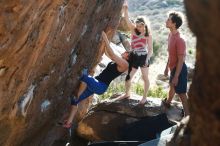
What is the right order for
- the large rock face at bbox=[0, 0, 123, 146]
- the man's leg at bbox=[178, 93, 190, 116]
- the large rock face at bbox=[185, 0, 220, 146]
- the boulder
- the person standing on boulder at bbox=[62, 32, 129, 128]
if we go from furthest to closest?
the boulder < the man's leg at bbox=[178, 93, 190, 116] < the person standing on boulder at bbox=[62, 32, 129, 128] < the large rock face at bbox=[0, 0, 123, 146] < the large rock face at bbox=[185, 0, 220, 146]

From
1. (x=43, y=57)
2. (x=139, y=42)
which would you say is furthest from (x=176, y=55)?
(x=43, y=57)

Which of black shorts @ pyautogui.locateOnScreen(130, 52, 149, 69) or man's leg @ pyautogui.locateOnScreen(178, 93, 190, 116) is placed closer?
black shorts @ pyautogui.locateOnScreen(130, 52, 149, 69)

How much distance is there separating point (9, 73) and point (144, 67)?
14.1 ft

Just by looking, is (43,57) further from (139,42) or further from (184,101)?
(184,101)

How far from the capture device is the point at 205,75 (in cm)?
489

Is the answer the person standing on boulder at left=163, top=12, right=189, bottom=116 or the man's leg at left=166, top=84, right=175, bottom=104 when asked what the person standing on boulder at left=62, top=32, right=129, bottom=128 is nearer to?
the person standing on boulder at left=163, top=12, right=189, bottom=116

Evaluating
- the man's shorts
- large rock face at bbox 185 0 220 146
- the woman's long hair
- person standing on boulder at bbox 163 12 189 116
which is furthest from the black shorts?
large rock face at bbox 185 0 220 146

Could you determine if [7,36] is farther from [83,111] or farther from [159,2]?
[159,2]

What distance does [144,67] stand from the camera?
37.0 feet

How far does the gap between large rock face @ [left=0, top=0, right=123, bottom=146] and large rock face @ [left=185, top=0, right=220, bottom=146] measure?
10.5 ft

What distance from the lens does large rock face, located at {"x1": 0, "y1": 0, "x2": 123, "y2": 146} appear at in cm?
739

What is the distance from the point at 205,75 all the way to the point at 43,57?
4715mm

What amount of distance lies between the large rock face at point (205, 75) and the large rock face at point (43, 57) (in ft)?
10.5

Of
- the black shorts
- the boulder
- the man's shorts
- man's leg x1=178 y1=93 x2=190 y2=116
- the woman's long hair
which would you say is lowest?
the boulder
